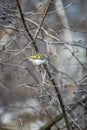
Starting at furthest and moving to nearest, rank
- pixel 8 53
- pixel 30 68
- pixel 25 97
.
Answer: pixel 25 97 < pixel 30 68 < pixel 8 53

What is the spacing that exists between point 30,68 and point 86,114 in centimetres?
87

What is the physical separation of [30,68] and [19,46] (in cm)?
27

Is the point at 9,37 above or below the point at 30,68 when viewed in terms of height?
above

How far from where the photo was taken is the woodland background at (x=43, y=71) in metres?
3.36

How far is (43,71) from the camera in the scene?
3062 mm

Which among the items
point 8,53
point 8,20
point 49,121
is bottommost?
point 49,121

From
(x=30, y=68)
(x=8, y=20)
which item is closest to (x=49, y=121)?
(x=30, y=68)

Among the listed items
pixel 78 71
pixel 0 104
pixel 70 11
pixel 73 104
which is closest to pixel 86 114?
pixel 73 104

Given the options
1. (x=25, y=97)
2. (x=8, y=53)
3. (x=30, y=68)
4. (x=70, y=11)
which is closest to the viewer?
(x=8, y=53)

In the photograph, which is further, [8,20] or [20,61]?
[20,61]

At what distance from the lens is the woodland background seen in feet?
11.0

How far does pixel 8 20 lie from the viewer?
12.4ft

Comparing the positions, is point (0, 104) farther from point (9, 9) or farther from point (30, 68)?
point (9, 9)

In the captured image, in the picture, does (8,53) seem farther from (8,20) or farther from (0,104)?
(0,104)
